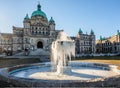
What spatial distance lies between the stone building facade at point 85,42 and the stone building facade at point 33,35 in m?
15.5

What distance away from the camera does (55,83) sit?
7.91 metres

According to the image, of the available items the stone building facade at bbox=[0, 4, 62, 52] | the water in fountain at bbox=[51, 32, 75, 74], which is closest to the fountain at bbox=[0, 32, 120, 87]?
the water in fountain at bbox=[51, 32, 75, 74]

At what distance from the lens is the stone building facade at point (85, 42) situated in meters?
77.8

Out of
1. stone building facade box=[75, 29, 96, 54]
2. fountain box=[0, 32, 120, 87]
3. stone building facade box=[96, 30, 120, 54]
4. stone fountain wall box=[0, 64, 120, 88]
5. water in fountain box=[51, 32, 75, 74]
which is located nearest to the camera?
stone fountain wall box=[0, 64, 120, 88]

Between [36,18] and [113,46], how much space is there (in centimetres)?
4364

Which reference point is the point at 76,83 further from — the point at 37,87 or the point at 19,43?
the point at 19,43

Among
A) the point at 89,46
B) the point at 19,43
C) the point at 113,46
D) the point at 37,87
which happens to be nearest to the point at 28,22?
the point at 19,43

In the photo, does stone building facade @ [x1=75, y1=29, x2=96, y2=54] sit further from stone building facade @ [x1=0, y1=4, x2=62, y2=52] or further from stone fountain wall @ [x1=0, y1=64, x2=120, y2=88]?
stone fountain wall @ [x1=0, y1=64, x2=120, y2=88]

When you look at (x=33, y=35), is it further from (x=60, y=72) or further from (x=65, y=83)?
(x=65, y=83)

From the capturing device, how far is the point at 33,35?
6344cm

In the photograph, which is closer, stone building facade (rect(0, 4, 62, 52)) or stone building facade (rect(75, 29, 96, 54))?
stone building facade (rect(0, 4, 62, 52))

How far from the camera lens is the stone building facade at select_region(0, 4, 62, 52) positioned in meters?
62.9

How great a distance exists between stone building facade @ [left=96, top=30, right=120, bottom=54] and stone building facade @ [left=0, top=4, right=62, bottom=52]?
112 feet

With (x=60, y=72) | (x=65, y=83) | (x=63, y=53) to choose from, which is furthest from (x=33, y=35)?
(x=65, y=83)
